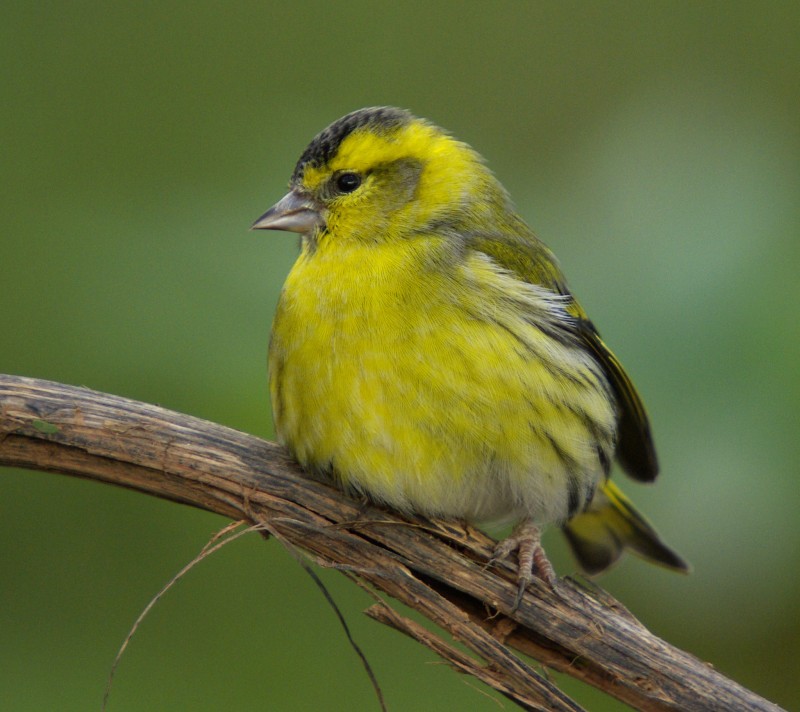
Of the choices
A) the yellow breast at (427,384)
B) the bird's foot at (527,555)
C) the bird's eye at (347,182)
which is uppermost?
the bird's eye at (347,182)

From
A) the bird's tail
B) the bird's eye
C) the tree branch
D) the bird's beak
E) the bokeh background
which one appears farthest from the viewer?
the bird's tail

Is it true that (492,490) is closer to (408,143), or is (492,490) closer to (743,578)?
(743,578)

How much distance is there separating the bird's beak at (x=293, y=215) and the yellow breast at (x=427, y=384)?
3.9 inches

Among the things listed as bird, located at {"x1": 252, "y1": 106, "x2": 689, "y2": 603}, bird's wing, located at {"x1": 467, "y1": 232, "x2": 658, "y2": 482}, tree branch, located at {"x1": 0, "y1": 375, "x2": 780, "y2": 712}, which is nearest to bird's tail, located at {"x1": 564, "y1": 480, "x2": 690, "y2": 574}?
bird, located at {"x1": 252, "y1": 106, "x2": 689, "y2": 603}

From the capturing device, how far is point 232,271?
8.46ft

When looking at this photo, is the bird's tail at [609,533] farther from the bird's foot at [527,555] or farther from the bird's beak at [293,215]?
the bird's beak at [293,215]

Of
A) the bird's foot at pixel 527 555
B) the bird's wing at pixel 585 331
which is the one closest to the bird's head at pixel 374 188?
the bird's wing at pixel 585 331

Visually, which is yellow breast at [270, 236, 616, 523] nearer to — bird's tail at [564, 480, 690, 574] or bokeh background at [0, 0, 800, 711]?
bokeh background at [0, 0, 800, 711]

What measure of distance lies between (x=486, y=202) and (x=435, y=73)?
1.11 meters

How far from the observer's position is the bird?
2.50 metres

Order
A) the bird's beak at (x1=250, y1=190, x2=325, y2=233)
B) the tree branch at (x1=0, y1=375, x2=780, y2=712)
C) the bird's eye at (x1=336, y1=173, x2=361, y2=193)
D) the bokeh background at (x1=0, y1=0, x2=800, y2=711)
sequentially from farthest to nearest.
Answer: the bird's eye at (x1=336, y1=173, x2=361, y2=193) < the bird's beak at (x1=250, y1=190, x2=325, y2=233) < the bokeh background at (x1=0, y1=0, x2=800, y2=711) < the tree branch at (x1=0, y1=375, x2=780, y2=712)

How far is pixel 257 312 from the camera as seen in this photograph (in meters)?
2.60

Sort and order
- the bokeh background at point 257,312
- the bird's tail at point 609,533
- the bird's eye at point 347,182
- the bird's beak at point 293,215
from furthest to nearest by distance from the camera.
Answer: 1. the bird's tail at point 609,533
2. the bird's eye at point 347,182
3. the bird's beak at point 293,215
4. the bokeh background at point 257,312

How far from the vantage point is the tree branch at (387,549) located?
89.0 inches
